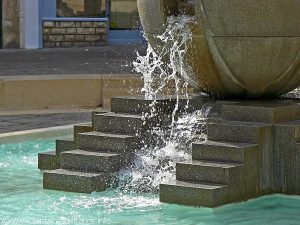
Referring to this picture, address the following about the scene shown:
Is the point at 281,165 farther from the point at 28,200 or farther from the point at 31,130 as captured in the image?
the point at 31,130

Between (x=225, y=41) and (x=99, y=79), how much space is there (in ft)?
18.0

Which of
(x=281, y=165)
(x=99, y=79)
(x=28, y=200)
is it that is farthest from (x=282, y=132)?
(x=99, y=79)

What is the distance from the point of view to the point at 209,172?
7.33 meters

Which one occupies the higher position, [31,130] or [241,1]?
[241,1]

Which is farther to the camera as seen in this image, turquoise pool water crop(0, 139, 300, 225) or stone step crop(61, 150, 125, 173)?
stone step crop(61, 150, 125, 173)

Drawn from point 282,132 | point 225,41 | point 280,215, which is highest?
point 225,41

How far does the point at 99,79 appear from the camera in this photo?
527 inches

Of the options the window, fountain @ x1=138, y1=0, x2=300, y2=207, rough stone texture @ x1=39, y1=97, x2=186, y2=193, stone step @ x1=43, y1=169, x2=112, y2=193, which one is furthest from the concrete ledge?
the window

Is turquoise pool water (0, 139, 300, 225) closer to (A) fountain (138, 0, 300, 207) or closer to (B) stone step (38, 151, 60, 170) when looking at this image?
(A) fountain (138, 0, 300, 207)

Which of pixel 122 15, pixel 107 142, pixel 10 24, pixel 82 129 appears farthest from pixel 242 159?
pixel 122 15

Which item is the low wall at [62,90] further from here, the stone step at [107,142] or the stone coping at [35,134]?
the stone step at [107,142]

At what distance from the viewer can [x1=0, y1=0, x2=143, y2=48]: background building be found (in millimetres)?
25547

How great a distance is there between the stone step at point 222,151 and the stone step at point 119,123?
0.81 m

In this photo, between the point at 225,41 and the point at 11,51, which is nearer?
the point at 225,41
